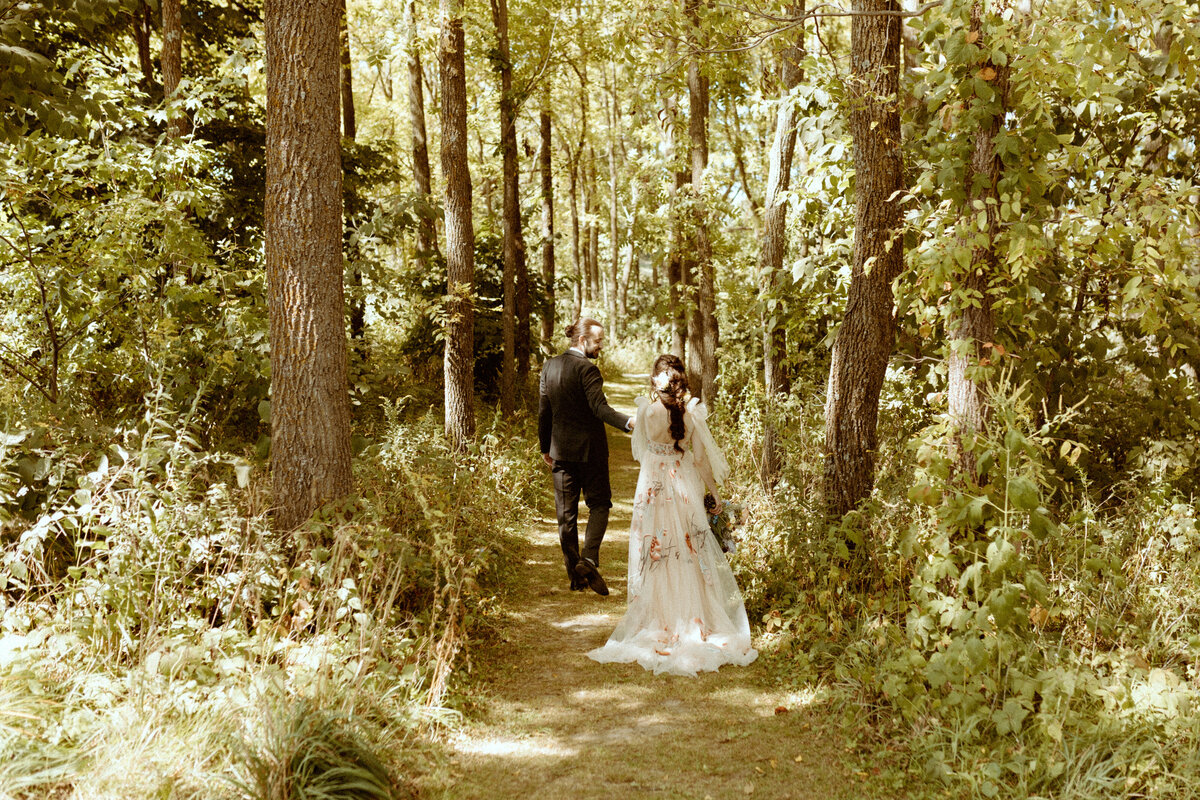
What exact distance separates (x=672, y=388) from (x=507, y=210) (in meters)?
7.44

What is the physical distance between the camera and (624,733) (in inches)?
177

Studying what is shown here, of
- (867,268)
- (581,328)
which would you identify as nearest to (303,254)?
(581,328)

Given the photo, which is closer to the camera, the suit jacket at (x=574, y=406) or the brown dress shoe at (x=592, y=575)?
the suit jacket at (x=574, y=406)

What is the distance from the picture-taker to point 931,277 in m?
4.56

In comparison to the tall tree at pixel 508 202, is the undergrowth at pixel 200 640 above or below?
below

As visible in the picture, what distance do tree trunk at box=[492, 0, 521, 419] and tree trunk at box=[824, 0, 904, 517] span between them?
6.72 metres

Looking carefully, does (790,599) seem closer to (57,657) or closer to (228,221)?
(57,657)

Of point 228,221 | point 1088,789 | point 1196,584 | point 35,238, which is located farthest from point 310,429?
point 228,221

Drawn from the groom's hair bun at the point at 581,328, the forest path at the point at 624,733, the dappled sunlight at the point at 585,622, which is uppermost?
the groom's hair bun at the point at 581,328

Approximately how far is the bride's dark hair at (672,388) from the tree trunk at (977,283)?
206 cm

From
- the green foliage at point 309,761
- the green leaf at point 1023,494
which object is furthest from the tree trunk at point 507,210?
the green leaf at point 1023,494

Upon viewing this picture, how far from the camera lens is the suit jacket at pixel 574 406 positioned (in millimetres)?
6797

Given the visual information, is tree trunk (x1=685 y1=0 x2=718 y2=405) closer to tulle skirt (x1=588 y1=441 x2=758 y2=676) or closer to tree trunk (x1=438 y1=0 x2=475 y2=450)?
tree trunk (x1=438 y1=0 x2=475 y2=450)

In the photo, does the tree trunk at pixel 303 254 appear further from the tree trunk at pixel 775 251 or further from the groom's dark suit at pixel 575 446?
the tree trunk at pixel 775 251
